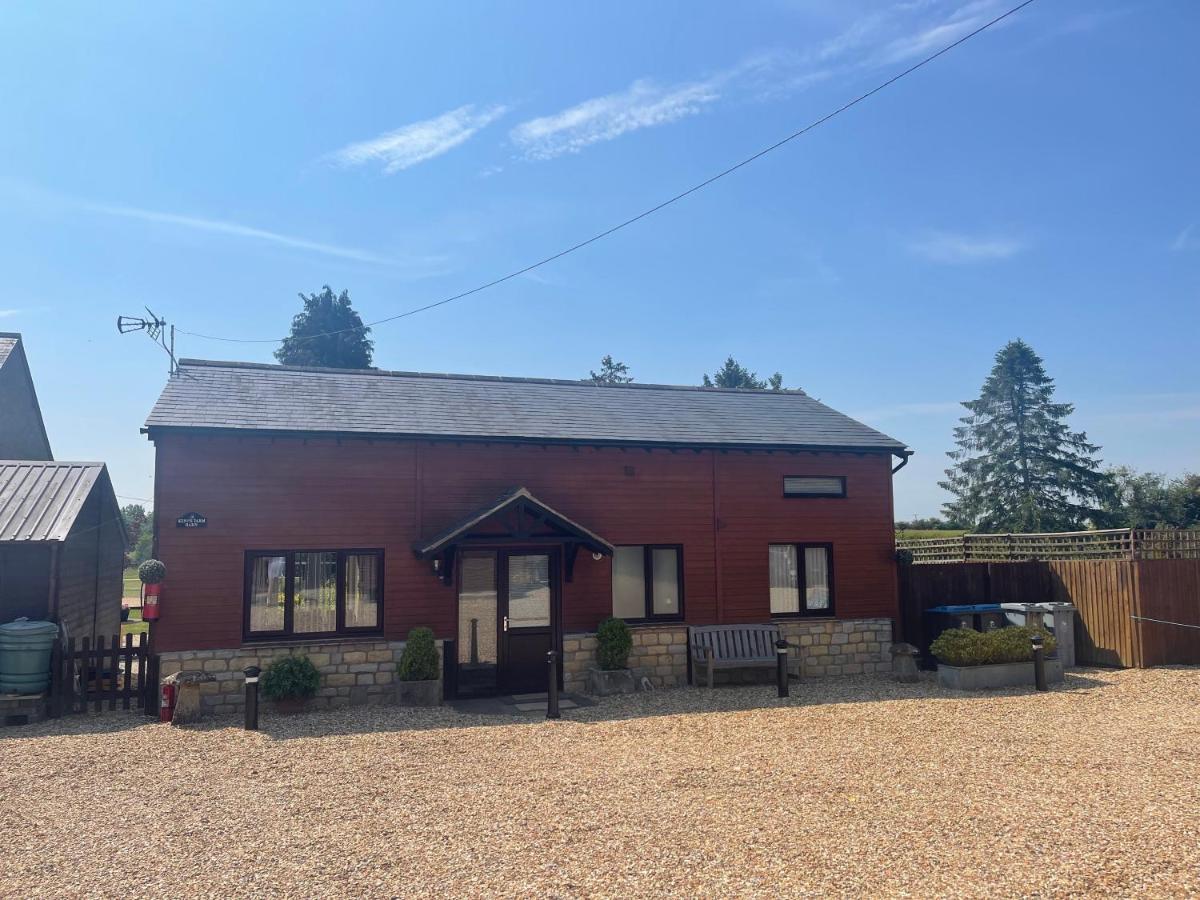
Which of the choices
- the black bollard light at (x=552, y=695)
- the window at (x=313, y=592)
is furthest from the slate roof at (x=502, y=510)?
the black bollard light at (x=552, y=695)

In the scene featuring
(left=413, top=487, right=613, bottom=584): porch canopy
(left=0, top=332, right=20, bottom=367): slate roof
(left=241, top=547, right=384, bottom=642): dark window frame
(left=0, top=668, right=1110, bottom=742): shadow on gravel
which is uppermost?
(left=0, top=332, right=20, bottom=367): slate roof

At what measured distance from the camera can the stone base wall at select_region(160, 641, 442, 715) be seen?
40.1ft

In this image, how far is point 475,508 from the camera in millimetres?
13938

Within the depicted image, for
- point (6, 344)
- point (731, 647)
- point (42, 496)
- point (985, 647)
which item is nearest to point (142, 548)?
point (6, 344)

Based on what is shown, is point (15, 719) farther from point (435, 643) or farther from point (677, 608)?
point (677, 608)

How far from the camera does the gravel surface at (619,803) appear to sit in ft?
19.6

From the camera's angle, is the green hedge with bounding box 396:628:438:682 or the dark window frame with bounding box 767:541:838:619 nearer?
the green hedge with bounding box 396:628:438:682

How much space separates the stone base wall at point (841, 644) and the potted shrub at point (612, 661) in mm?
3280

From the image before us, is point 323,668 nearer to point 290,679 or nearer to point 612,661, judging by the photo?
point 290,679

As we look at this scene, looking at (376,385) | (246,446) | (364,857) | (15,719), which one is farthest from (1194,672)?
(15,719)

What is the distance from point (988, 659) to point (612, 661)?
6.46 m

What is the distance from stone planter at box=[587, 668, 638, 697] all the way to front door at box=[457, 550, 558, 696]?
0.88 meters

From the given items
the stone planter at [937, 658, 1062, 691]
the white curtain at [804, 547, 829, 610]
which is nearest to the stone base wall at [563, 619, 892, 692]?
the white curtain at [804, 547, 829, 610]

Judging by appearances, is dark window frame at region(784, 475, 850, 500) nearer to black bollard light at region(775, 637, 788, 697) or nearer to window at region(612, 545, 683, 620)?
window at region(612, 545, 683, 620)
